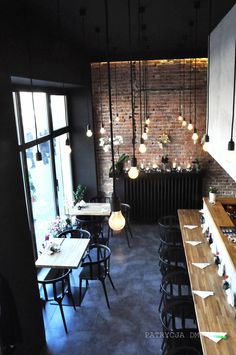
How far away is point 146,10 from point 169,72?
4.00m

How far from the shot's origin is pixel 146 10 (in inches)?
191

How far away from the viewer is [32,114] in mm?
6480

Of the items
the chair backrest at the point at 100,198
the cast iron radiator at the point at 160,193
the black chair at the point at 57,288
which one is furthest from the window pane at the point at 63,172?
the black chair at the point at 57,288

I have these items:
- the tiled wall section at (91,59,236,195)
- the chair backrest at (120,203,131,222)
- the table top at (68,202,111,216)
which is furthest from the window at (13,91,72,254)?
the chair backrest at (120,203,131,222)

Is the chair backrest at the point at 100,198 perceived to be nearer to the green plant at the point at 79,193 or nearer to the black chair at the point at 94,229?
the green plant at the point at 79,193

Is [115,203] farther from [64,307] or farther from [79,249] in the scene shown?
[64,307]

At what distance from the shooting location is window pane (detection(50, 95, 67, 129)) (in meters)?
7.86

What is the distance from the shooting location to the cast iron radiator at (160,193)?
887 cm

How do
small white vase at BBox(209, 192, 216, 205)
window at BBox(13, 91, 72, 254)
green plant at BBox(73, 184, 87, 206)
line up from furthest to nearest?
green plant at BBox(73, 184, 87, 206) < small white vase at BBox(209, 192, 216, 205) < window at BBox(13, 91, 72, 254)

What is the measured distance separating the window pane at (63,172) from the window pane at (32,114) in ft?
2.88

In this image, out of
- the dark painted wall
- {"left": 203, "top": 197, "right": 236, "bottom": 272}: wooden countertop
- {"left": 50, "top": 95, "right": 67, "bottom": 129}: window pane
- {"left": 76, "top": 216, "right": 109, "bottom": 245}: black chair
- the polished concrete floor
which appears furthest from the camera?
{"left": 50, "top": 95, "right": 67, "bottom": 129}: window pane

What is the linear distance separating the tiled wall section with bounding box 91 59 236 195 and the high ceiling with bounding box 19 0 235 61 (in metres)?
0.75

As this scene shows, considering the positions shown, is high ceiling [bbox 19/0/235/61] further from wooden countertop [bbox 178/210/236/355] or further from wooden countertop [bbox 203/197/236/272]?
wooden countertop [bbox 178/210/236/355]

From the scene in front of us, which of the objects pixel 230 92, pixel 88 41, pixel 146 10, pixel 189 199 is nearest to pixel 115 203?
pixel 230 92
